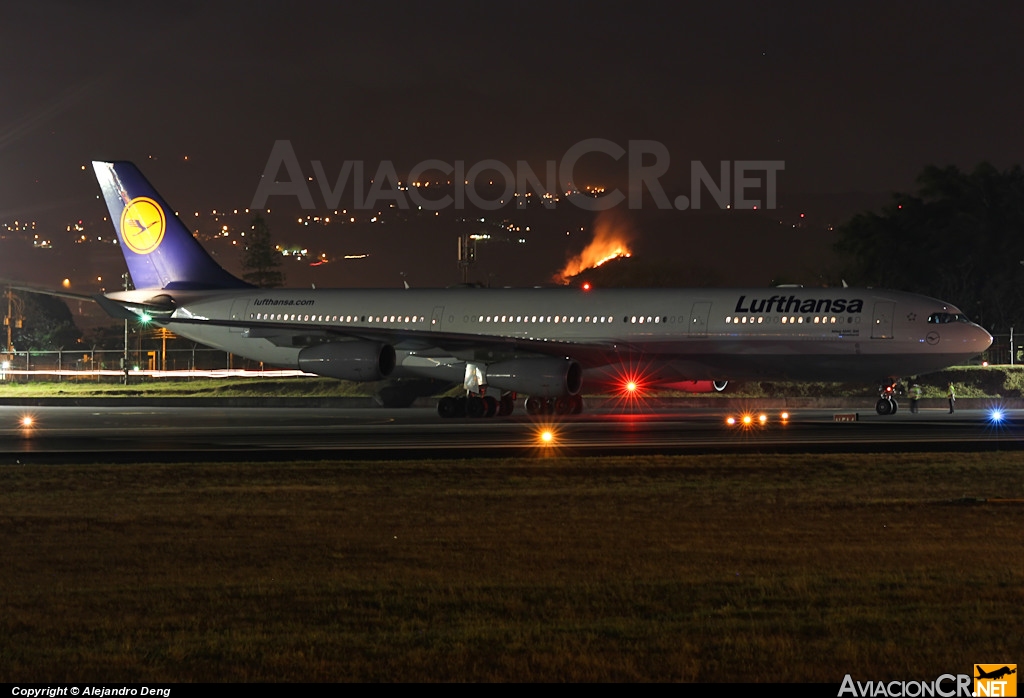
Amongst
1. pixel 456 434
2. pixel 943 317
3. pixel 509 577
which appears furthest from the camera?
pixel 943 317

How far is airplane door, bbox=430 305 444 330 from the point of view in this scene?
46656 millimetres

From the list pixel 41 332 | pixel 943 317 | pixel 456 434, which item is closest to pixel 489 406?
pixel 456 434

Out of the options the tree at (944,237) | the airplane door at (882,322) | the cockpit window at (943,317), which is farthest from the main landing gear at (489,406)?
the tree at (944,237)

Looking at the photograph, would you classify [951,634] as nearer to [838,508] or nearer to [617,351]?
[838,508]

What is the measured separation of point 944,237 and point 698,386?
58.3 meters

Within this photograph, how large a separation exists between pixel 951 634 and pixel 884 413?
32684mm

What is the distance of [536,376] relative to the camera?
3944 centimetres

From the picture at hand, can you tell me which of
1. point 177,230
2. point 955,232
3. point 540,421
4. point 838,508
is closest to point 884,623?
point 838,508

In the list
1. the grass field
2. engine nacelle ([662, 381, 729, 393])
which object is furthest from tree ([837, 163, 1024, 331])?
the grass field

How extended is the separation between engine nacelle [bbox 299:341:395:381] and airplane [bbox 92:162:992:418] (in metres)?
0.04

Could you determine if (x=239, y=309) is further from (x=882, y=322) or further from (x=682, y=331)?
(x=882, y=322)

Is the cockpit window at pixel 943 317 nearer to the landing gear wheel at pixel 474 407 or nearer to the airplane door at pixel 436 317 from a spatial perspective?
the landing gear wheel at pixel 474 407

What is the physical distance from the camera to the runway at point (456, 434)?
93.4 feet

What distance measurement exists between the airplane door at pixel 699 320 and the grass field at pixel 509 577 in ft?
61.4
